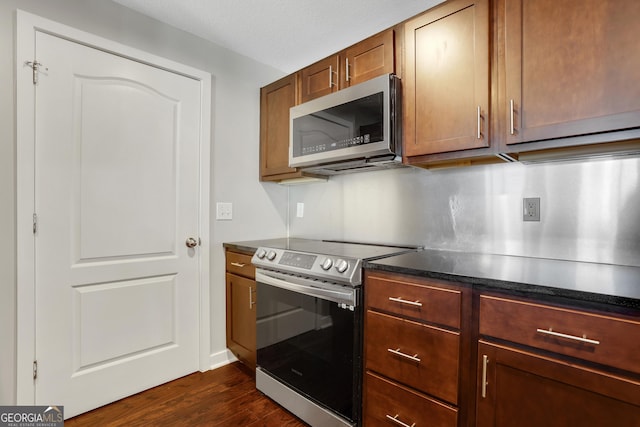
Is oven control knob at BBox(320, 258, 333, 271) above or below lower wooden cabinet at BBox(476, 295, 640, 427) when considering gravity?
above

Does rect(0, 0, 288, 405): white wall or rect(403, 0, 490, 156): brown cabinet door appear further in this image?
rect(0, 0, 288, 405): white wall

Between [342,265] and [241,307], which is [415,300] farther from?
[241,307]

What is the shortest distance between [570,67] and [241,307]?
2225 mm

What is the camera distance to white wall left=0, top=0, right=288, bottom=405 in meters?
1.53

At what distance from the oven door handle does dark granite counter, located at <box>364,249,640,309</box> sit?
6.8 inches

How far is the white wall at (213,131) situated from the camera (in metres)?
1.53

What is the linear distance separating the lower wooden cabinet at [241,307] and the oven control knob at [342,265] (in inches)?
31.7

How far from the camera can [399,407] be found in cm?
134

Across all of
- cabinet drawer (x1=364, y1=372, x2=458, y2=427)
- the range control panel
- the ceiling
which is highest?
the ceiling

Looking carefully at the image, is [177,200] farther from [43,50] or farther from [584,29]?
[584,29]

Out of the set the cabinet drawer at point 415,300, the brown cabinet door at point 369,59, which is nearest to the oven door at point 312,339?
the cabinet drawer at point 415,300

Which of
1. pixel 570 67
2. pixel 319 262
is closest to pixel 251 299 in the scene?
pixel 319 262

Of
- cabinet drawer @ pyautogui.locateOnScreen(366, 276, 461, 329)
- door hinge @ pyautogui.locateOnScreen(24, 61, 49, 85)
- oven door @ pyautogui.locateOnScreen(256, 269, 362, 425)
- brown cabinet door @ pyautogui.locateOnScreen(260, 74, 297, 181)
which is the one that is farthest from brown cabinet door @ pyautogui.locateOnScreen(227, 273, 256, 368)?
door hinge @ pyautogui.locateOnScreen(24, 61, 49, 85)

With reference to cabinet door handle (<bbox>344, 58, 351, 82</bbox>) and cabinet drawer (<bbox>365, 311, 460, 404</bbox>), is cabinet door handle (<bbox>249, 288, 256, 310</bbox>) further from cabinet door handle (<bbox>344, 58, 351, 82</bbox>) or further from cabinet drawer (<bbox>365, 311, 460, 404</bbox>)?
cabinet door handle (<bbox>344, 58, 351, 82</bbox>)
